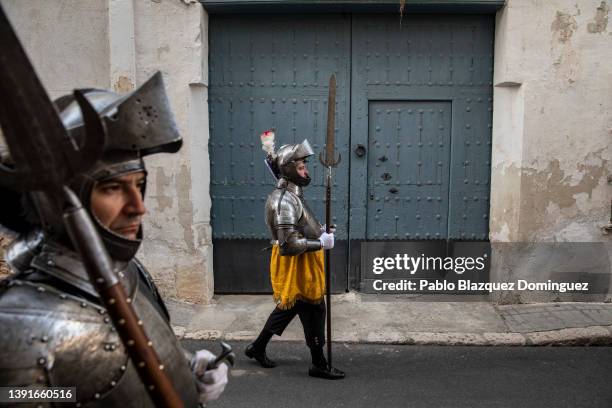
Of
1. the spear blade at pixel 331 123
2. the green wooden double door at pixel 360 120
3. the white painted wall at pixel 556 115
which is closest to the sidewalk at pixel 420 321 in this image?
the green wooden double door at pixel 360 120

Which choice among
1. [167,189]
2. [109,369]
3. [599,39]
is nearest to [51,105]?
[109,369]

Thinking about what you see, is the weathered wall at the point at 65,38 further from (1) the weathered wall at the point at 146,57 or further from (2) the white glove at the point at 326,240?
(2) the white glove at the point at 326,240

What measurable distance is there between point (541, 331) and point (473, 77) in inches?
113

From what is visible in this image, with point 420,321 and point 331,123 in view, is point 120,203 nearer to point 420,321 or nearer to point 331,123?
point 331,123

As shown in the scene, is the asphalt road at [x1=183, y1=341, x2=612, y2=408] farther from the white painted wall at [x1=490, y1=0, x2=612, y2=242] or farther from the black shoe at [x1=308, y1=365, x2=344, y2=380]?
the white painted wall at [x1=490, y1=0, x2=612, y2=242]

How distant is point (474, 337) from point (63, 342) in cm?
465

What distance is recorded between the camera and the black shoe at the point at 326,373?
4.61 m

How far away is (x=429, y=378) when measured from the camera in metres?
4.63

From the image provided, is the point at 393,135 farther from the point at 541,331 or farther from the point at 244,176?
the point at 541,331

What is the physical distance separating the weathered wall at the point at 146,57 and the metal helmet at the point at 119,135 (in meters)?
4.56

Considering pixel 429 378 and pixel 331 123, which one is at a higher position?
pixel 331 123

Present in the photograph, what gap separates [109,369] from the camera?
1517mm

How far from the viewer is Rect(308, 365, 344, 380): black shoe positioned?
181 inches
